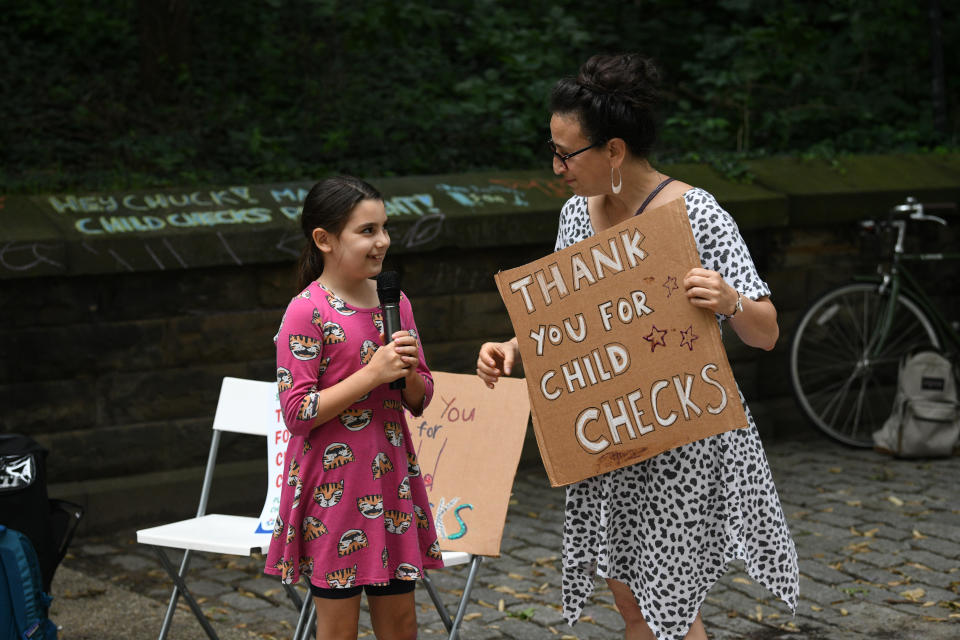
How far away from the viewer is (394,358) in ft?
9.22

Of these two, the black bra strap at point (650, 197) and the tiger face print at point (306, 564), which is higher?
the black bra strap at point (650, 197)

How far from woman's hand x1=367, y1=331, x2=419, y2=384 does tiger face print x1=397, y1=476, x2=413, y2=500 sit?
1.03 ft

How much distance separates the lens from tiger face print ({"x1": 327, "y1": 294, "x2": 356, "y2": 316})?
9.73ft

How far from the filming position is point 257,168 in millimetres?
7199

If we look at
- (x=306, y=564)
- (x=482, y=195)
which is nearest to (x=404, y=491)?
(x=306, y=564)

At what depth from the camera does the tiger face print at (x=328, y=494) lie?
114 inches

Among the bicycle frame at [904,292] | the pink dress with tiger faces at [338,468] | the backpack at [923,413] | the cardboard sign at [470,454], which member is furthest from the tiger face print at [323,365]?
the bicycle frame at [904,292]

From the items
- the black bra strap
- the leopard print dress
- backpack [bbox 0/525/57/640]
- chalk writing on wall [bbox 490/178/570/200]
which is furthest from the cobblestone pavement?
the black bra strap

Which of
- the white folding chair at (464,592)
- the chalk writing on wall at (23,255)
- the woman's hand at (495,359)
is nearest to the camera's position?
the woman's hand at (495,359)

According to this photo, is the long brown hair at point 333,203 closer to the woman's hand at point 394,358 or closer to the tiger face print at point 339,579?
the woman's hand at point 394,358

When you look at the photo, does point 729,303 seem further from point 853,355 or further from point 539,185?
point 853,355

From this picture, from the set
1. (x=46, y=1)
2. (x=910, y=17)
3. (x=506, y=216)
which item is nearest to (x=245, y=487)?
(x=506, y=216)

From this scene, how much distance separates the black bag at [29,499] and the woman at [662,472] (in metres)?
1.66

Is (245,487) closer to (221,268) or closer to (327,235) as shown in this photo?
(221,268)
